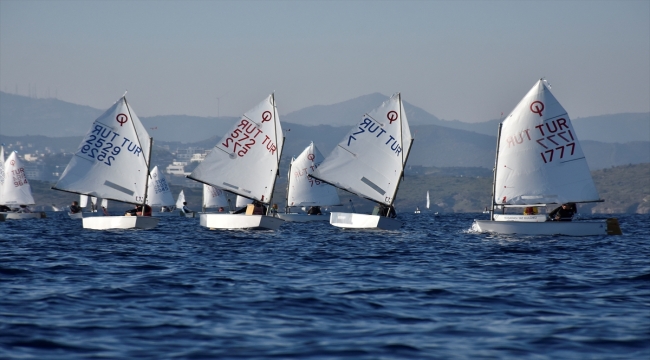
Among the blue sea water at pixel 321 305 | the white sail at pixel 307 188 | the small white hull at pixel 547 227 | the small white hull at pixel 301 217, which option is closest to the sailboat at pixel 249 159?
the small white hull at pixel 547 227

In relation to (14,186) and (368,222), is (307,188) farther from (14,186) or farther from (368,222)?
(368,222)

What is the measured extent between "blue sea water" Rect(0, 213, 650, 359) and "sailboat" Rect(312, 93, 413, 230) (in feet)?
68.8

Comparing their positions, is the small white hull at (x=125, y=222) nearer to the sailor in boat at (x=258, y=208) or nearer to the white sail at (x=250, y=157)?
the white sail at (x=250, y=157)

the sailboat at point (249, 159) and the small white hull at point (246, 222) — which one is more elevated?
the sailboat at point (249, 159)

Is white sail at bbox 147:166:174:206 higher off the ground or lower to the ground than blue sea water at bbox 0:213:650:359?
higher

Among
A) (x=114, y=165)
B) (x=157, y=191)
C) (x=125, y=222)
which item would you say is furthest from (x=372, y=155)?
(x=157, y=191)

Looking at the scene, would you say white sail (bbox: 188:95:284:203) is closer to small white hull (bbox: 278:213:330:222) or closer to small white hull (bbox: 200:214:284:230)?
small white hull (bbox: 200:214:284:230)

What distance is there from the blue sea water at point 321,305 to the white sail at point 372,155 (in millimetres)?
20987

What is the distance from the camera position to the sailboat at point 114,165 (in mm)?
50750

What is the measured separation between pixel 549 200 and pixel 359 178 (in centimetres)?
1242

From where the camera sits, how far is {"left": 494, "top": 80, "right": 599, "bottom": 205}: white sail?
46.0 m

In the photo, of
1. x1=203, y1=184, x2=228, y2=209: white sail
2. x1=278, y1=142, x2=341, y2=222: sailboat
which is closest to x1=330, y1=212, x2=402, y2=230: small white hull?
x1=278, y1=142, x2=341, y2=222: sailboat

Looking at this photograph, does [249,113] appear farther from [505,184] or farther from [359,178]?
[505,184]

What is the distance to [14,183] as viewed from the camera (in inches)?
3482
